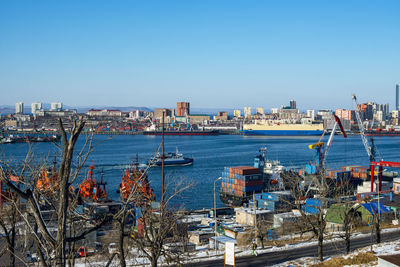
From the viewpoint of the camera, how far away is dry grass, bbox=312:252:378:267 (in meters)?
3.98

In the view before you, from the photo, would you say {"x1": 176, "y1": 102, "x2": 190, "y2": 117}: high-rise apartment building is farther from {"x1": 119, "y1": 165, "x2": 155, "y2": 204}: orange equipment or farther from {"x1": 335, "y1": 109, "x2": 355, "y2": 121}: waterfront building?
{"x1": 119, "y1": 165, "x2": 155, "y2": 204}: orange equipment

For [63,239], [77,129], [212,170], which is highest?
[77,129]

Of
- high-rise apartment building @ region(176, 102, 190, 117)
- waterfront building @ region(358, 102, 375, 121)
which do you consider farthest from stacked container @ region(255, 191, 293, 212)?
high-rise apartment building @ region(176, 102, 190, 117)

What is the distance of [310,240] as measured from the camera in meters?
5.88

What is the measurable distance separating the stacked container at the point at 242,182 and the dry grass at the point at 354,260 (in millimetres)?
8154

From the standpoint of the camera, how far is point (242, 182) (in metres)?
12.5

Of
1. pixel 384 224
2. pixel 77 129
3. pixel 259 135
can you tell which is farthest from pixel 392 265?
pixel 259 135

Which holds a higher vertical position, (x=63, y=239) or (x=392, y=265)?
(x=63, y=239)

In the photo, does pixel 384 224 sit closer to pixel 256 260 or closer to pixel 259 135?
pixel 256 260

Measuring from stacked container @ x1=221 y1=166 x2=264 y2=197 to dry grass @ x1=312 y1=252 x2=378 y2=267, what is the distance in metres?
8.15

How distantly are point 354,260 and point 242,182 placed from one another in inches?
335

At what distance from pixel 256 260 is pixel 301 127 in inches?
1635

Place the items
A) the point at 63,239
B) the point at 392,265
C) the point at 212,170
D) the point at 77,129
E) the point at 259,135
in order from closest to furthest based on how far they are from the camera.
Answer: the point at 77,129 → the point at 63,239 → the point at 392,265 → the point at 212,170 → the point at 259,135

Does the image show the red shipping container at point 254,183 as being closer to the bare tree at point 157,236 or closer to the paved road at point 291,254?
the bare tree at point 157,236
